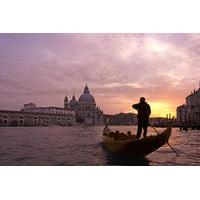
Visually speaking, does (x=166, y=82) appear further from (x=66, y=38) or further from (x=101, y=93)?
(x=66, y=38)

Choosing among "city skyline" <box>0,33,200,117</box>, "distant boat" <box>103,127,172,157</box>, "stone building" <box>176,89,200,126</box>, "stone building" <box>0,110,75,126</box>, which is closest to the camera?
"city skyline" <box>0,33,200,117</box>

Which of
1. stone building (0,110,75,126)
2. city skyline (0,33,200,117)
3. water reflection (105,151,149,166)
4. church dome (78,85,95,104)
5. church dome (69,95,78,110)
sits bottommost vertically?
water reflection (105,151,149,166)

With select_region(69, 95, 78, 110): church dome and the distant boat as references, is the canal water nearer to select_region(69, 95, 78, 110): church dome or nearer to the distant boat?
the distant boat

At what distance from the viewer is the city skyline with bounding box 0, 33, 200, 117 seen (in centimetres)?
531

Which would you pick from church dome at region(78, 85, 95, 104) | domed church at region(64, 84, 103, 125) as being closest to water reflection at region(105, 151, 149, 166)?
domed church at region(64, 84, 103, 125)

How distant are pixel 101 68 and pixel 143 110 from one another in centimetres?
74

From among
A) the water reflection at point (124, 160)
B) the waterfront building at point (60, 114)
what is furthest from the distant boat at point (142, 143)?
the waterfront building at point (60, 114)

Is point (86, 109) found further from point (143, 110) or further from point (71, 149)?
point (143, 110)

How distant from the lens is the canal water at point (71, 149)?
5.40 metres

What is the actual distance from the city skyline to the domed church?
9 centimetres

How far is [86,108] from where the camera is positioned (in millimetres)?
5812

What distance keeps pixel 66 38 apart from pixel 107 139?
1415 millimetres
